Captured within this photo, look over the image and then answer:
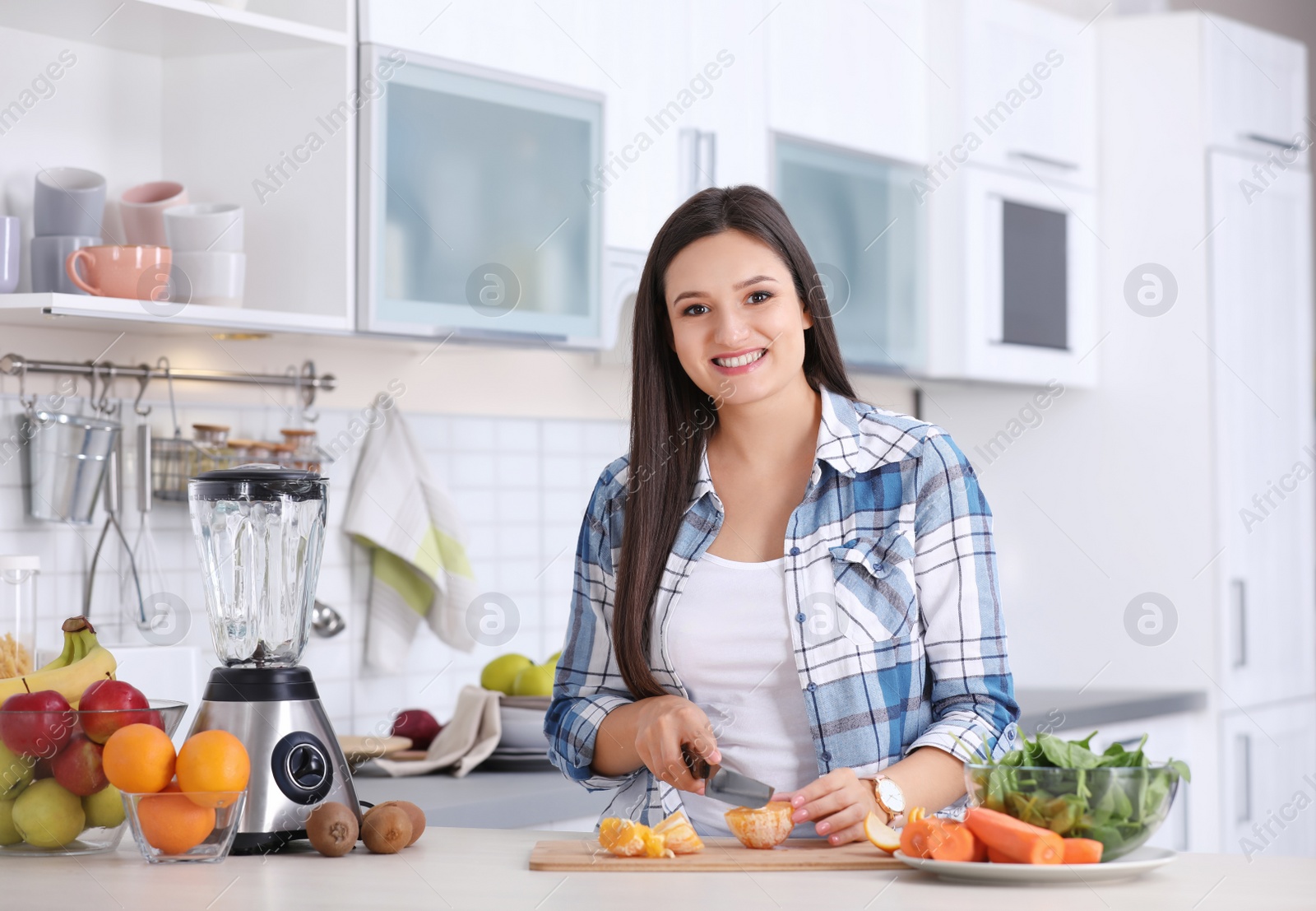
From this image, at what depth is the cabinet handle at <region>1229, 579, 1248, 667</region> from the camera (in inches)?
124

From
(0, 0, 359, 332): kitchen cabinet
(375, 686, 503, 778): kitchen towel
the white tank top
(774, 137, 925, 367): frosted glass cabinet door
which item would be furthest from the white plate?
(774, 137, 925, 367): frosted glass cabinet door

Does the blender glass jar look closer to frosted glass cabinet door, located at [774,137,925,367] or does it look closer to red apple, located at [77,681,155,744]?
red apple, located at [77,681,155,744]

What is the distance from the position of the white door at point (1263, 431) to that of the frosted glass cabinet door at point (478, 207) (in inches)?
59.9

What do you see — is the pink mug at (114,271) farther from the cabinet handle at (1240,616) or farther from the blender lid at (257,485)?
the cabinet handle at (1240,616)

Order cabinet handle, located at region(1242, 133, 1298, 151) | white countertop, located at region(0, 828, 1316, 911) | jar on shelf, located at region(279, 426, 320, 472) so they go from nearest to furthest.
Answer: white countertop, located at region(0, 828, 1316, 911), jar on shelf, located at region(279, 426, 320, 472), cabinet handle, located at region(1242, 133, 1298, 151)

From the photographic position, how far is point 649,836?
121 cm

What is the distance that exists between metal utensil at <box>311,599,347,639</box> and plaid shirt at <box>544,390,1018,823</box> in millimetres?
956

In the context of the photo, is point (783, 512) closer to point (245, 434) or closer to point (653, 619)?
point (653, 619)

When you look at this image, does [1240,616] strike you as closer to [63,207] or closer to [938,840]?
[938,840]

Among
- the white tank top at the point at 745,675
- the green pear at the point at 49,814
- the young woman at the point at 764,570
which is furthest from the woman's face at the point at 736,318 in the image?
the green pear at the point at 49,814

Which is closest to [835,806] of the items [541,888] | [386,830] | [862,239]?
[541,888]

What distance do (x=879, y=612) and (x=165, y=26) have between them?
4.39 ft

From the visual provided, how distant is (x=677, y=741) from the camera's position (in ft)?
4.33

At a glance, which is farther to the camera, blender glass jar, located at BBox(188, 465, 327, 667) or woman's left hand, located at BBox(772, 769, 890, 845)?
blender glass jar, located at BBox(188, 465, 327, 667)
